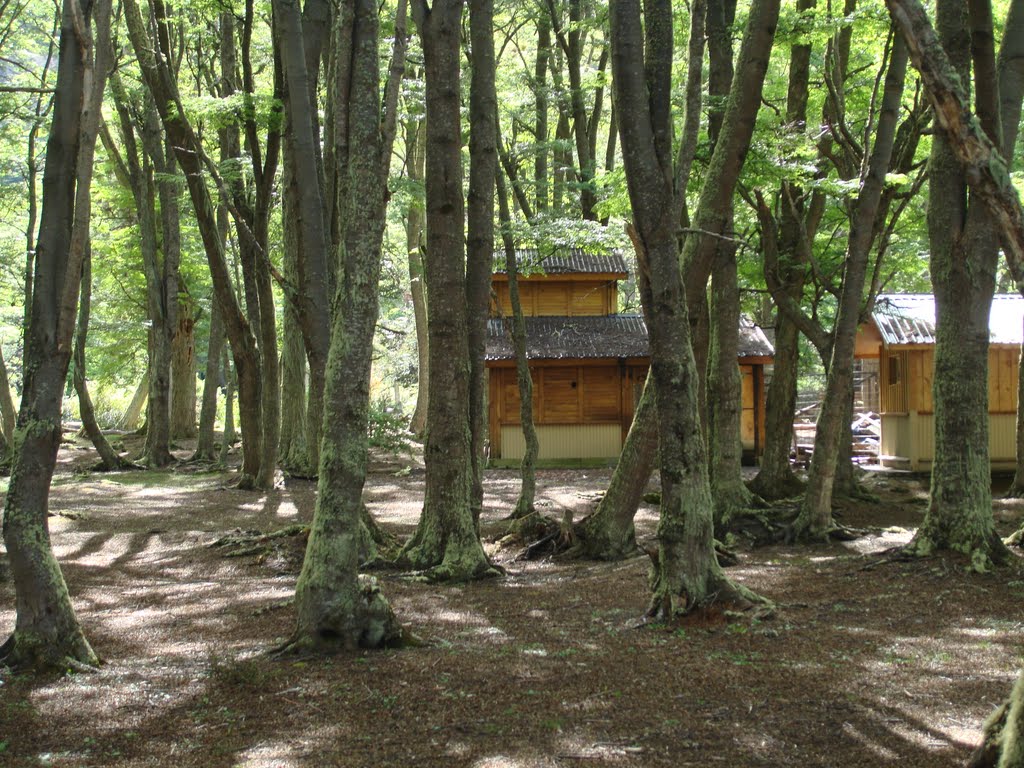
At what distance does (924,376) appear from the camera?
21203 millimetres

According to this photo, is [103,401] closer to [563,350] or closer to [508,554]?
[563,350]

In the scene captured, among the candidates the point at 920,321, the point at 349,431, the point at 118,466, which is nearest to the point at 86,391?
the point at 118,466

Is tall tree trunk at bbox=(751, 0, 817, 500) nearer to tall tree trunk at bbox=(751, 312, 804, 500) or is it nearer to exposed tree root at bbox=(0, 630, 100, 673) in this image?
tall tree trunk at bbox=(751, 312, 804, 500)

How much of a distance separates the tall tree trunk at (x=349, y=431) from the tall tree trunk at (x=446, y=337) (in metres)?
3.27

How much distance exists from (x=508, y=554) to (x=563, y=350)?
43.9 feet

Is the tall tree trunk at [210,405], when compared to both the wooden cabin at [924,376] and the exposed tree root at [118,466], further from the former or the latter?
the wooden cabin at [924,376]

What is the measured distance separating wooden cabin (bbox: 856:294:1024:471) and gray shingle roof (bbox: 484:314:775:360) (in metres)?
3.67

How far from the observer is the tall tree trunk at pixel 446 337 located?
970 cm

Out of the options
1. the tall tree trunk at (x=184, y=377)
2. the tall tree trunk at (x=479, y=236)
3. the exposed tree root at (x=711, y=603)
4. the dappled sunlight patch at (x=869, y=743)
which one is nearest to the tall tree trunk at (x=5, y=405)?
the tall tree trunk at (x=184, y=377)

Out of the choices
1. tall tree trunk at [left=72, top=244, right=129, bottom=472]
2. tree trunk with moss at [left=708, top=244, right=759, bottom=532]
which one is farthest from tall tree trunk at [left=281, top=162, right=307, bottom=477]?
tree trunk with moss at [left=708, top=244, right=759, bottom=532]

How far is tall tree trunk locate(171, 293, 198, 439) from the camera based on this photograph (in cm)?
2909

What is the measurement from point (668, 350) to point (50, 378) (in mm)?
4258

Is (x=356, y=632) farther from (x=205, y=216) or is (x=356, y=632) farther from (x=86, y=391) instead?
(x=86, y=391)

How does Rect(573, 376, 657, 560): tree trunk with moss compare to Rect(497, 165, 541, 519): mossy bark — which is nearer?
Rect(573, 376, 657, 560): tree trunk with moss
